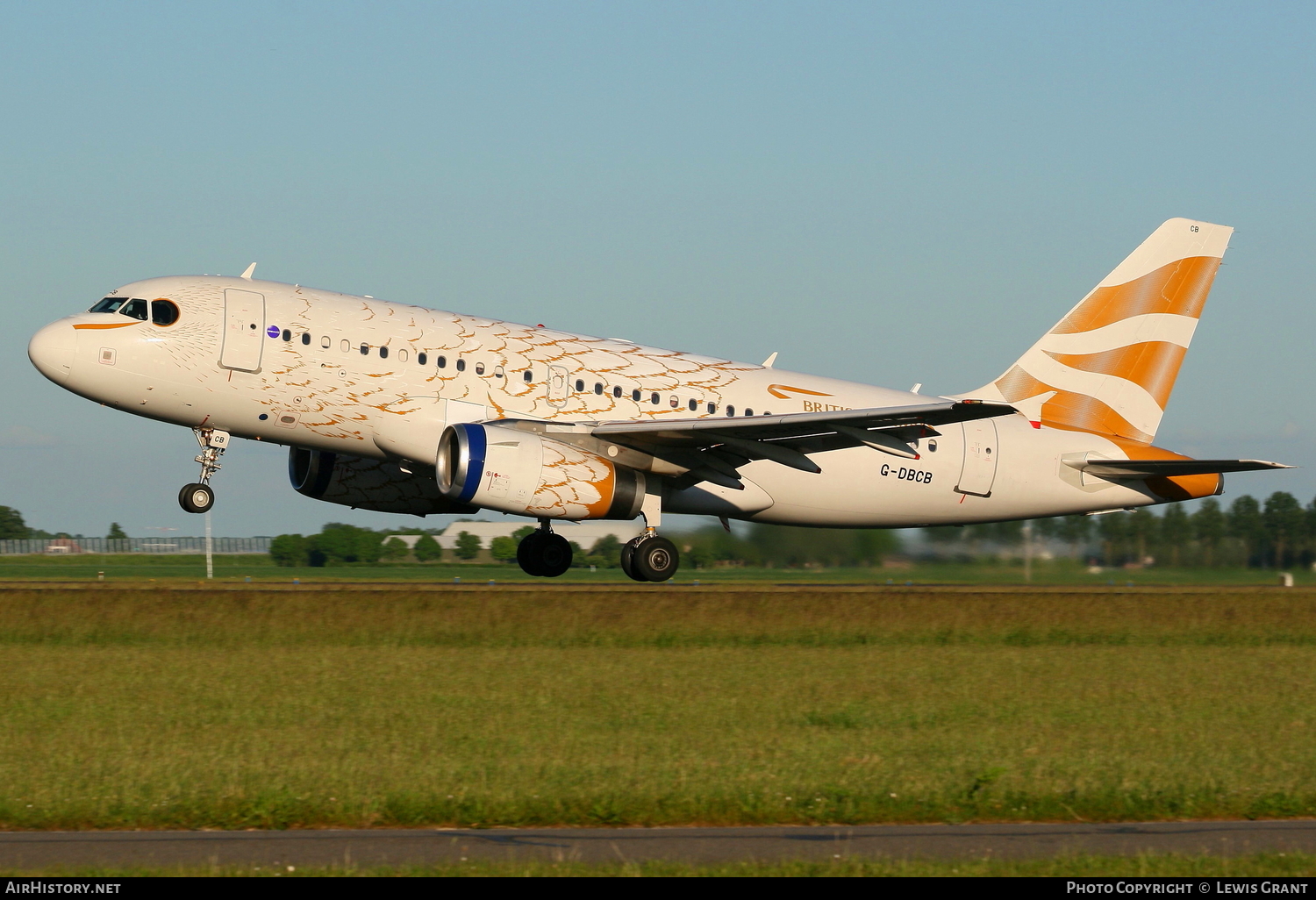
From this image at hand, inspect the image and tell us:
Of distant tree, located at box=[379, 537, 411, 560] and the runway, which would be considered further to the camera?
distant tree, located at box=[379, 537, 411, 560]

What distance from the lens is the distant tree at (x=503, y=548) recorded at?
46.2 metres

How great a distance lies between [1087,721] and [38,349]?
1929 cm

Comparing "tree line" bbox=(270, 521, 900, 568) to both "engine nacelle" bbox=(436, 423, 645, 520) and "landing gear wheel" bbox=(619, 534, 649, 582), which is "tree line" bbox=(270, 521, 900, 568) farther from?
"engine nacelle" bbox=(436, 423, 645, 520)

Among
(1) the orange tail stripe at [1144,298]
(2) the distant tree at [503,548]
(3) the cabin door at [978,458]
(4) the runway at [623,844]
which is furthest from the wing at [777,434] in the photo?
(2) the distant tree at [503,548]

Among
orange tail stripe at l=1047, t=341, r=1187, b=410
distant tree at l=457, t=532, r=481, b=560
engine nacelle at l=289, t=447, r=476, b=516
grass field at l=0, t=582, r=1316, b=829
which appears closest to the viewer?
grass field at l=0, t=582, r=1316, b=829

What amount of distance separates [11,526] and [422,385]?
31.9 m

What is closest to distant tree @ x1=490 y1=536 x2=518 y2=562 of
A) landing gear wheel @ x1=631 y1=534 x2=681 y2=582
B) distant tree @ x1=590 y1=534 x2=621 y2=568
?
distant tree @ x1=590 y1=534 x2=621 y2=568

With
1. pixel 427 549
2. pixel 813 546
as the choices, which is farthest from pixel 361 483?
pixel 427 549

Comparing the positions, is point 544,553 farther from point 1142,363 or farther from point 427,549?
point 427,549

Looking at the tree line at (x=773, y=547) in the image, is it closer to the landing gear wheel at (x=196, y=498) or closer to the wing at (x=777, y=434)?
the wing at (x=777, y=434)

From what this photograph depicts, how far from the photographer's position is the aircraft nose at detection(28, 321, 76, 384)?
2491cm

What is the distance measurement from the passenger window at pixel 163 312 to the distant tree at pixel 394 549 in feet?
86.4

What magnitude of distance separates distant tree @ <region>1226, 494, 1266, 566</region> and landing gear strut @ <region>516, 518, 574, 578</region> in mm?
19374

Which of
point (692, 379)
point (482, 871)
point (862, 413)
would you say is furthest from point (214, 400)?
point (482, 871)
